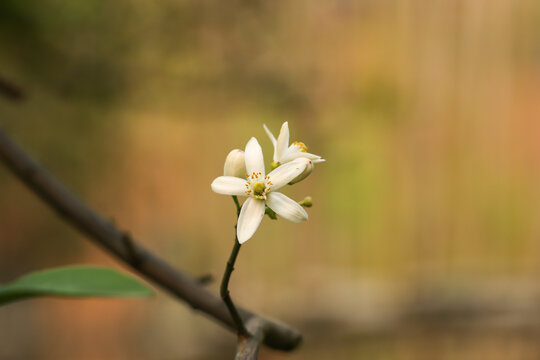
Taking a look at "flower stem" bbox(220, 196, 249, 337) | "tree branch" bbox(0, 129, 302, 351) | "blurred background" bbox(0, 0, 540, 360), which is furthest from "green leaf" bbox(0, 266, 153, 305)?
"blurred background" bbox(0, 0, 540, 360)

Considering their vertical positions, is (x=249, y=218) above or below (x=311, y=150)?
below

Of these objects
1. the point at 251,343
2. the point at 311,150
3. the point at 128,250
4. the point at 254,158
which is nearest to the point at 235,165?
the point at 254,158

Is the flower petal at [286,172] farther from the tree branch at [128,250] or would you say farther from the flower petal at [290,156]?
the tree branch at [128,250]

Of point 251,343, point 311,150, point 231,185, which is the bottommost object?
point 251,343

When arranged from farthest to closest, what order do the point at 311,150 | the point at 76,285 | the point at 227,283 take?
1. the point at 311,150
2. the point at 76,285
3. the point at 227,283

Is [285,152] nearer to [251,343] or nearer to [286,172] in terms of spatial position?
[286,172]

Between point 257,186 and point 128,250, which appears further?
point 128,250

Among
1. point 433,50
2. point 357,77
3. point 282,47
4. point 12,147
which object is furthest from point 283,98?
point 12,147
